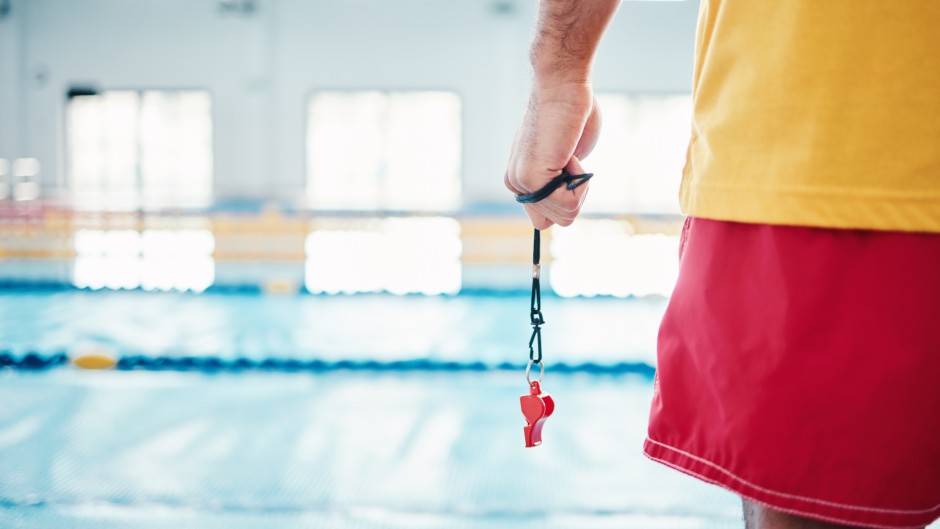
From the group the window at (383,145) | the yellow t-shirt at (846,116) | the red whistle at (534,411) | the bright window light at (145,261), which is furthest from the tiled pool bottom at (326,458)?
the window at (383,145)

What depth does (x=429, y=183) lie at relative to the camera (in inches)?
580

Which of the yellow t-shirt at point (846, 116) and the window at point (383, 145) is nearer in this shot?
the yellow t-shirt at point (846, 116)

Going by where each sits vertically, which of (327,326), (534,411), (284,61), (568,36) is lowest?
(327,326)

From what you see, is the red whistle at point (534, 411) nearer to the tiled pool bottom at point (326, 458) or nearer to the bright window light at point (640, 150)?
the tiled pool bottom at point (326, 458)

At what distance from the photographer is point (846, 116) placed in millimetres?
731

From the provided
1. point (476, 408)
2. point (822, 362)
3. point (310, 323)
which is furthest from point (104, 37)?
point (822, 362)

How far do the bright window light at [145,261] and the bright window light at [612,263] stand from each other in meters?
3.74

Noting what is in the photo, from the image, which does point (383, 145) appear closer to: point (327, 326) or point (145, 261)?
point (145, 261)

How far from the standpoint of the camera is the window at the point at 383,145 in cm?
1446

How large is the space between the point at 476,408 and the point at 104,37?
13.7 m

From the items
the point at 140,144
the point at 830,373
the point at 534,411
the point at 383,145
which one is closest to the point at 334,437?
the point at 534,411

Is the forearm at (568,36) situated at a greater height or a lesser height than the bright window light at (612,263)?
greater

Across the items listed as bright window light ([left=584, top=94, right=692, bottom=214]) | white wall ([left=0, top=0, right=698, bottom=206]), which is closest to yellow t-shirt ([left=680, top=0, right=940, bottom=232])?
white wall ([left=0, top=0, right=698, bottom=206])

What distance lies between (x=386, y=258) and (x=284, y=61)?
19.6 feet
